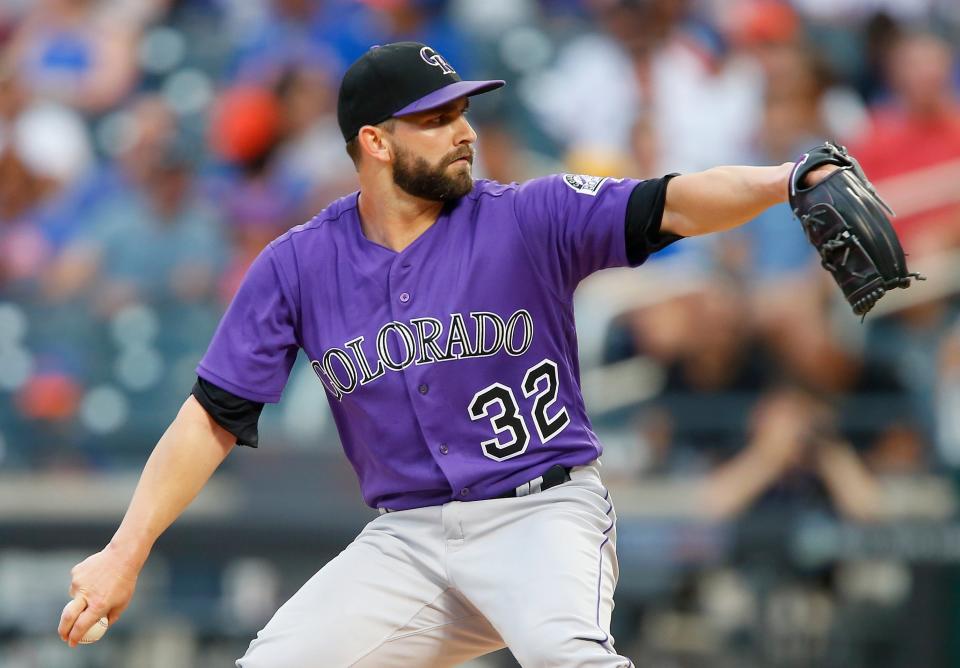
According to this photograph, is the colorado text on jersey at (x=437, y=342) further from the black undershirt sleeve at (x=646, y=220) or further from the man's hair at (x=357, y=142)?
the man's hair at (x=357, y=142)

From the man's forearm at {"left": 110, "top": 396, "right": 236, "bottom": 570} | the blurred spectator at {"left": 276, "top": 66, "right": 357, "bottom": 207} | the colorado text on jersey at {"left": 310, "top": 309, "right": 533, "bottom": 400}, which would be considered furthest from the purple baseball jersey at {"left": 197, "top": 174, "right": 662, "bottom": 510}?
the blurred spectator at {"left": 276, "top": 66, "right": 357, "bottom": 207}

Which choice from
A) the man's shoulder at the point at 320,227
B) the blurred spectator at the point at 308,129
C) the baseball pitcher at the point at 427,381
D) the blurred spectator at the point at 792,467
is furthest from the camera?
the blurred spectator at the point at 308,129

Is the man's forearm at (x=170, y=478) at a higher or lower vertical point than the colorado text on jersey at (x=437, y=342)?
lower

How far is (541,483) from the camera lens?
10.9 feet

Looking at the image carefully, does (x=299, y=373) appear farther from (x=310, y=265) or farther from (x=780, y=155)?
(x=310, y=265)

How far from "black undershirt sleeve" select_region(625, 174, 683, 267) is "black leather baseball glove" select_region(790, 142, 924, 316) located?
0.33m

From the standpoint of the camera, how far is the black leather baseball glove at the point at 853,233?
2832mm

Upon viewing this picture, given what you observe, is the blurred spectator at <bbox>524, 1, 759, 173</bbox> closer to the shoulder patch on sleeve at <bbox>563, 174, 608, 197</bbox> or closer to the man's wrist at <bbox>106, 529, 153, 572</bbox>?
the shoulder patch on sleeve at <bbox>563, 174, 608, 197</bbox>

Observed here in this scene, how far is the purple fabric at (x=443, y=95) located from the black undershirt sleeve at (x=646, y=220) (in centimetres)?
45

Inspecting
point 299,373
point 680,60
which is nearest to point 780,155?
point 680,60

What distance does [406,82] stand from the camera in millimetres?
3324

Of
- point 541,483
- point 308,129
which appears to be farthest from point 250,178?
point 541,483

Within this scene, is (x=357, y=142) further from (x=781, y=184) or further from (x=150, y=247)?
(x=150, y=247)

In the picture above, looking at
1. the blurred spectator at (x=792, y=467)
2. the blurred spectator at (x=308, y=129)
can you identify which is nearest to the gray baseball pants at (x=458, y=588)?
the blurred spectator at (x=792, y=467)
